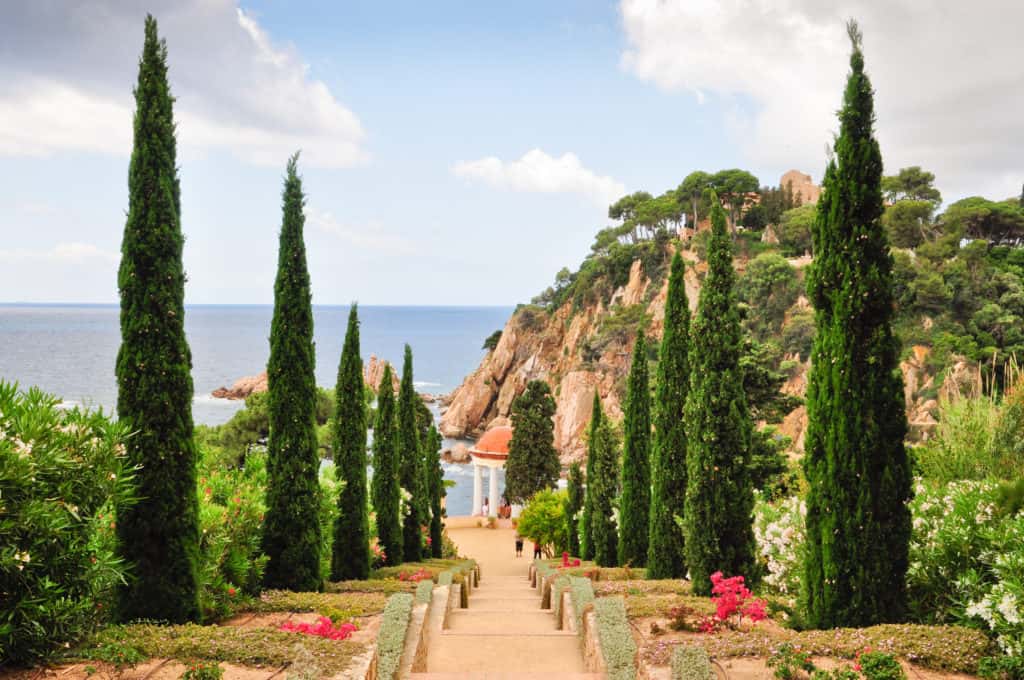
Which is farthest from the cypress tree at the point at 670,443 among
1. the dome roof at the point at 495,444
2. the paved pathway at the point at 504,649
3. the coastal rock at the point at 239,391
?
the coastal rock at the point at 239,391

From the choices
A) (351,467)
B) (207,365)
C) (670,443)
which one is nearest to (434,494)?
(351,467)

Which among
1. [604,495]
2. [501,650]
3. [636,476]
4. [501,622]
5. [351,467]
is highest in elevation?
[351,467]

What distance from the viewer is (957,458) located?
10.7m

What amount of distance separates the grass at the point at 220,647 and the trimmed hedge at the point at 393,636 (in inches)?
13.4

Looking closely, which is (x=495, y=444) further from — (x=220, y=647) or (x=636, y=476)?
(x=220, y=647)

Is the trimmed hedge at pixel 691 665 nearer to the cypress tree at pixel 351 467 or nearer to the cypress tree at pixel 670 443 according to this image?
the cypress tree at pixel 670 443

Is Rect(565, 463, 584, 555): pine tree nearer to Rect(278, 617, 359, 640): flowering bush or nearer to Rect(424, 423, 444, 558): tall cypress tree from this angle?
Rect(424, 423, 444, 558): tall cypress tree

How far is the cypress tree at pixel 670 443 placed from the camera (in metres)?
12.4

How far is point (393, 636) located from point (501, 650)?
1.73 metres

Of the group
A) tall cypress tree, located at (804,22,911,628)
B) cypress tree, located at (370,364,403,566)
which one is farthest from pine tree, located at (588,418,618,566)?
tall cypress tree, located at (804,22,911,628)

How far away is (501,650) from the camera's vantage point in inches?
307

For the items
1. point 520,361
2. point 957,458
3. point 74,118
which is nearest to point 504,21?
point 74,118

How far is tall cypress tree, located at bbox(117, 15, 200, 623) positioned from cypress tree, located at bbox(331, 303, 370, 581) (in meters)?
5.76

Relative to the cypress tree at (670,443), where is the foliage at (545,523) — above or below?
below
